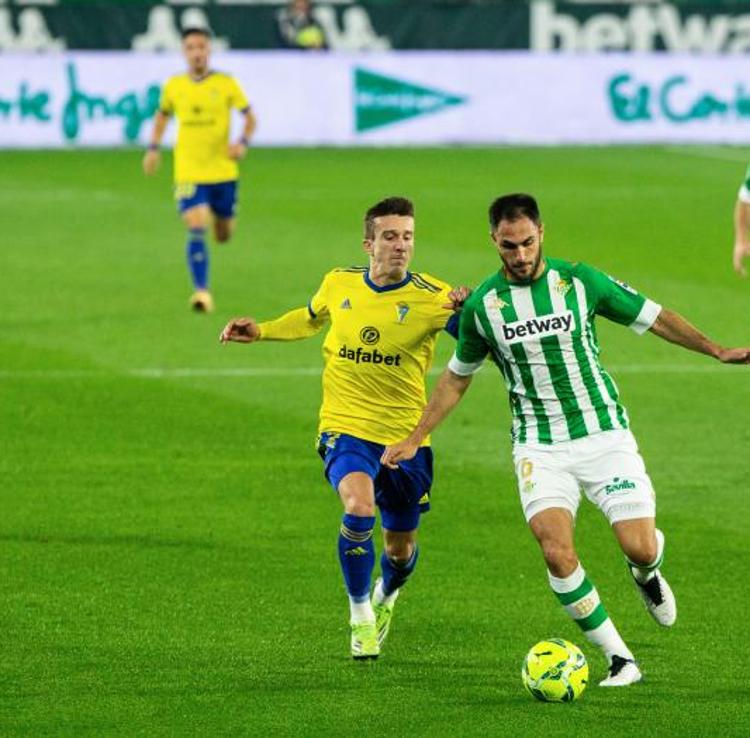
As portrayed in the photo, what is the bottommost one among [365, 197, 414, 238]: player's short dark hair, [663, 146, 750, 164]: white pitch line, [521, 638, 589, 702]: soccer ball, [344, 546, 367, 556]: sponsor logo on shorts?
[663, 146, 750, 164]: white pitch line

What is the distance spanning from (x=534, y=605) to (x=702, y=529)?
6.15ft

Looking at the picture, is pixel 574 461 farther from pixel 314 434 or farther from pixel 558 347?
pixel 314 434

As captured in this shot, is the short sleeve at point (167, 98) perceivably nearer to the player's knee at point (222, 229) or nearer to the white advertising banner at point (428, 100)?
the player's knee at point (222, 229)

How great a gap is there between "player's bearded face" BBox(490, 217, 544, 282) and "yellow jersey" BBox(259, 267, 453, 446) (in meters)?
0.76

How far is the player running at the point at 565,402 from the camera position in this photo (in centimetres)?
819

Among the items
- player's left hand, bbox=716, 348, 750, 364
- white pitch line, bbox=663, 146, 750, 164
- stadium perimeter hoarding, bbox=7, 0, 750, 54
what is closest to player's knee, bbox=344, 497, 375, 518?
player's left hand, bbox=716, 348, 750, 364

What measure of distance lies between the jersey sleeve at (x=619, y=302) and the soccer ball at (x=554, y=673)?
1326mm

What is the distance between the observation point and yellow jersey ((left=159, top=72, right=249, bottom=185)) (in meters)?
20.1

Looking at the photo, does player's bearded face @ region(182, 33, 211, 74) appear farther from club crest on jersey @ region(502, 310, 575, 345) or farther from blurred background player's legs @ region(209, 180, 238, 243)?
club crest on jersey @ region(502, 310, 575, 345)

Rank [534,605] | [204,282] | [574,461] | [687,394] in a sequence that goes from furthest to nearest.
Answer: [204,282] < [687,394] < [534,605] < [574,461]

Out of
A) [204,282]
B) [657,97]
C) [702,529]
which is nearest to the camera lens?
[702,529]

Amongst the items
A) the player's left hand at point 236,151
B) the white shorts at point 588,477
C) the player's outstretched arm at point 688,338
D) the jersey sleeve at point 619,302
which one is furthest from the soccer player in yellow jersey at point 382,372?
the player's left hand at point 236,151

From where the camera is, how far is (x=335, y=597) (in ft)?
32.3

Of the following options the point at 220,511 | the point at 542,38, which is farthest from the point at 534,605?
the point at 542,38
